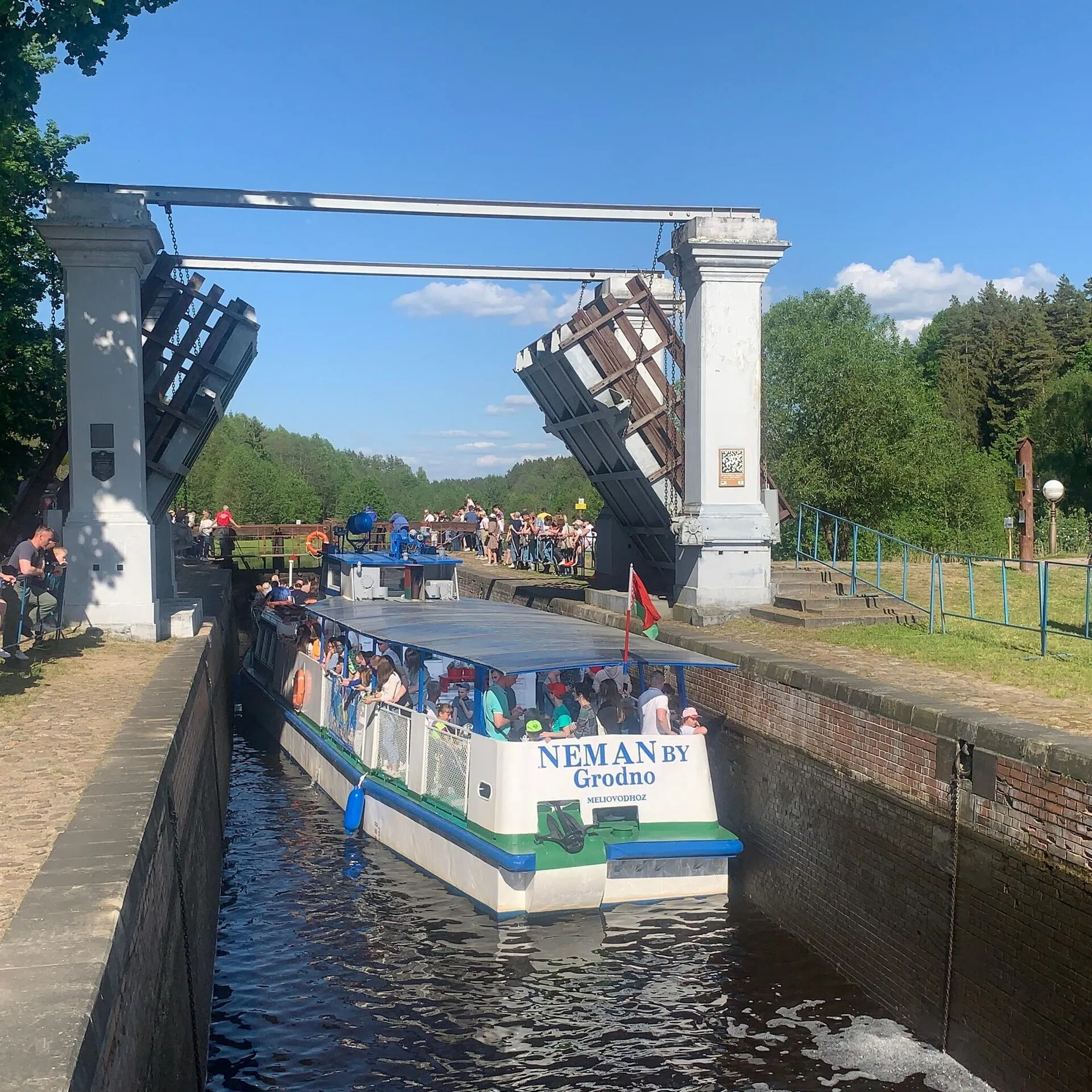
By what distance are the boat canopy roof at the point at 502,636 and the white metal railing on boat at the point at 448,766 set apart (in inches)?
30.4

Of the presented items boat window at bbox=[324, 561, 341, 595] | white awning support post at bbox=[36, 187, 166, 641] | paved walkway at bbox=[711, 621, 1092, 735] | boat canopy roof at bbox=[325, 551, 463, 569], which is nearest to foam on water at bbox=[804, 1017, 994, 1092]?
paved walkway at bbox=[711, 621, 1092, 735]

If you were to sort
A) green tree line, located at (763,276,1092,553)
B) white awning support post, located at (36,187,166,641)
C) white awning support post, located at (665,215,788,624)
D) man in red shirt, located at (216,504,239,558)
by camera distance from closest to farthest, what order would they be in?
white awning support post, located at (36,187,166,641) < white awning support post, located at (665,215,788,624) < green tree line, located at (763,276,1092,553) < man in red shirt, located at (216,504,239,558)

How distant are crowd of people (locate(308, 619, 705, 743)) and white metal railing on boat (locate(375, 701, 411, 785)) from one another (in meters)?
0.17

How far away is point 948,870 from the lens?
27.5 feet

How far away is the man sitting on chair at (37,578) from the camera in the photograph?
1240 centimetres

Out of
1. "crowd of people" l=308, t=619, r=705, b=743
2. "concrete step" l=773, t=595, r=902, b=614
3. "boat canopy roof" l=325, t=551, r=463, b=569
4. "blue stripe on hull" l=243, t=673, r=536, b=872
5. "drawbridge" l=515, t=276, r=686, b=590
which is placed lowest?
"blue stripe on hull" l=243, t=673, r=536, b=872

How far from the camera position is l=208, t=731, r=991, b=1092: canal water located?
7.65 meters

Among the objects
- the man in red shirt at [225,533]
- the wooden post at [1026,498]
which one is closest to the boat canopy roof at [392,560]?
the wooden post at [1026,498]

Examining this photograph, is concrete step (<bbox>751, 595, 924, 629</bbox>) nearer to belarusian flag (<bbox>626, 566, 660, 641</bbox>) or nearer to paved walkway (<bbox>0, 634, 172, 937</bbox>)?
belarusian flag (<bbox>626, 566, 660, 641</bbox>)

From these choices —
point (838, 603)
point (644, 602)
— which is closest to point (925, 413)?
point (838, 603)

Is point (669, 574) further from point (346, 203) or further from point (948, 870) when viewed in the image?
point (948, 870)

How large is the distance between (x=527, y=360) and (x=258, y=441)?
291ft

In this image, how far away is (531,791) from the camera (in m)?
9.82

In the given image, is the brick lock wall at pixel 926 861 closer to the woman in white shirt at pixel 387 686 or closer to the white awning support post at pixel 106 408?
the woman in white shirt at pixel 387 686
